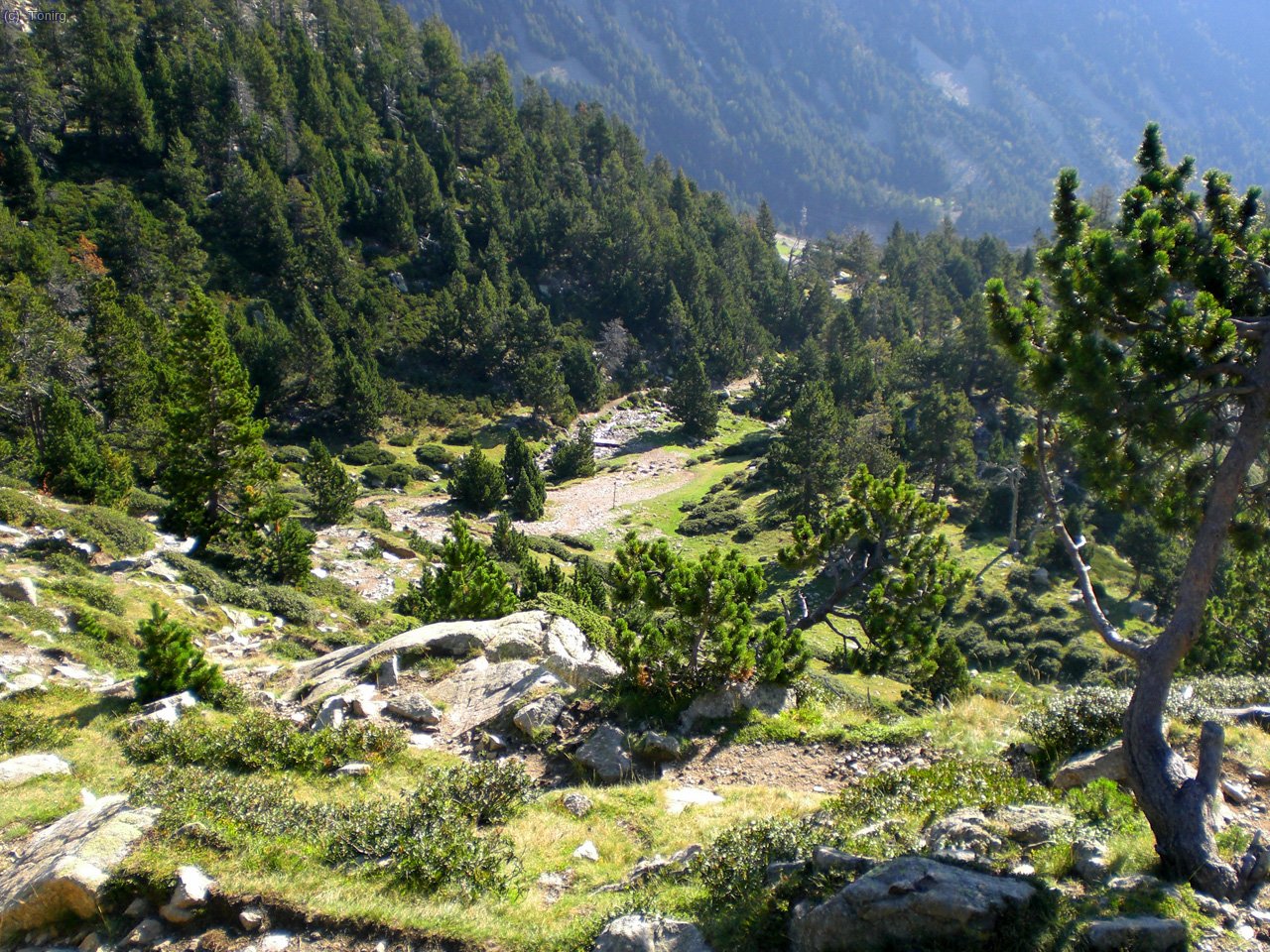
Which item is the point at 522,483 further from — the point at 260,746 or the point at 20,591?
the point at 260,746

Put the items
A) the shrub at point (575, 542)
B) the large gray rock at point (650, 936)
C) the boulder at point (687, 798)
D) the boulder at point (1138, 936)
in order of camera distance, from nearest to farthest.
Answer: the boulder at point (1138, 936) < the large gray rock at point (650, 936) < the boulder at point (687, 798) < the shrub at point (575, 542)

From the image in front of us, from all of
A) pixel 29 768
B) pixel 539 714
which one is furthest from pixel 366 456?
pixel 539 714

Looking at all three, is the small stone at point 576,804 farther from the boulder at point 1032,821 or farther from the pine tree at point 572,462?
the pine tree at point 572,462

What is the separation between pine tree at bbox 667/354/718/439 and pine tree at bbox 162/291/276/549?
50.8 metres

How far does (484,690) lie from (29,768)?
6414 millimetres

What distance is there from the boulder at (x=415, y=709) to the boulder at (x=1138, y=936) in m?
9.80

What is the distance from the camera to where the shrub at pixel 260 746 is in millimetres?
10352

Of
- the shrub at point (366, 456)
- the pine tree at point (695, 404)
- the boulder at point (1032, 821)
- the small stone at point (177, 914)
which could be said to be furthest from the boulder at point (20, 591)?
the pine tree at point (695, 404)

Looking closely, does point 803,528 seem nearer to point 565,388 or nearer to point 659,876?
point 659,876

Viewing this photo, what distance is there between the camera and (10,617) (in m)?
14.1

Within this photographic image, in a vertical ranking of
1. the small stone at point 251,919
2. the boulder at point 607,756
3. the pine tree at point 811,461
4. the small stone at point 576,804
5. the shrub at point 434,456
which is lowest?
the small stone at point 251,919

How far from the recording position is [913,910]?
17.1ft

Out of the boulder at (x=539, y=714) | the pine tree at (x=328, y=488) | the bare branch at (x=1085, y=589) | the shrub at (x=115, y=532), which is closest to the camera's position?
the bare branch at (x=1085, y=589)

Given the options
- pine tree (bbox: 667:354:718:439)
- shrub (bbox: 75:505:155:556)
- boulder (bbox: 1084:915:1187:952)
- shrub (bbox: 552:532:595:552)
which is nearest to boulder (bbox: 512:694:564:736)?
boulder (bbox: 1084:915:1187:952)
